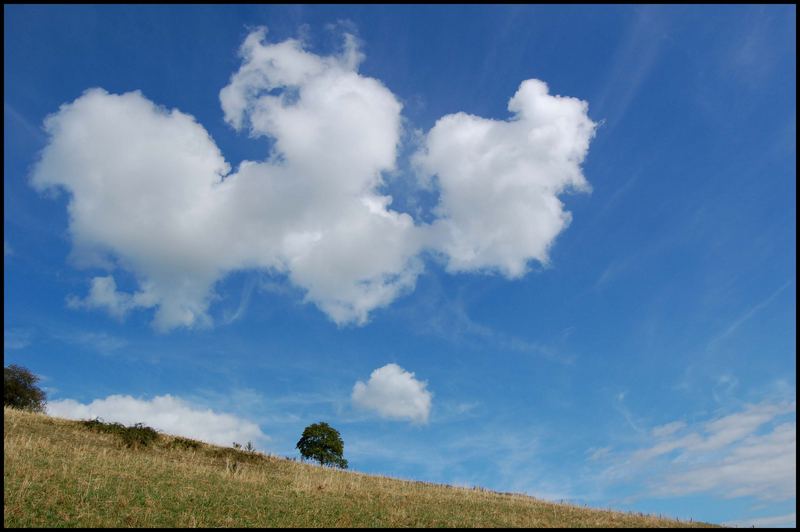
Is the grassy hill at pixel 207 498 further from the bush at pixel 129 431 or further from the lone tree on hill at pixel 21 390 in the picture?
the lone tree on hill at pixel 21 390

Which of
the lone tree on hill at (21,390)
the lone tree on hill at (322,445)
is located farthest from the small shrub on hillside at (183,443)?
the lone tree on hill at (21,390)

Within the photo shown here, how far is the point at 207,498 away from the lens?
2488cm

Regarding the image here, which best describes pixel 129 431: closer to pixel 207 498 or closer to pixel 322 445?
pixel 207 498

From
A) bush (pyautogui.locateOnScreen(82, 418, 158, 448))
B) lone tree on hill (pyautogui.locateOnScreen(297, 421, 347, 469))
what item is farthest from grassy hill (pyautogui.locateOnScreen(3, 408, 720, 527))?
lone tree on hill (pyautogui.locateOnScreen(297, 421, 347, 469))

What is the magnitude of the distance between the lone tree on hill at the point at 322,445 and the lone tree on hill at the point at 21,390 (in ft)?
120

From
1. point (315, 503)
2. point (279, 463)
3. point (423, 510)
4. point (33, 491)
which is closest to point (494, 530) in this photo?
point (423, 510)

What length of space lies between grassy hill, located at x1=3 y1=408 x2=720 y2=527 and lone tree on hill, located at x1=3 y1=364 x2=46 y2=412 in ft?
151

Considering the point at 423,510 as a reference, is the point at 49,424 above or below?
above

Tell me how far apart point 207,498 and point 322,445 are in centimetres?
5056

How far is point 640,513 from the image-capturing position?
28.7m

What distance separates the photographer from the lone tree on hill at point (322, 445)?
73.1 m

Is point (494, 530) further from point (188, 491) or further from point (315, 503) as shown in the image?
point (188, 491)

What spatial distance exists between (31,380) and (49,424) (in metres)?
46.9

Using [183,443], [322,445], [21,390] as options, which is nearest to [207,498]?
[183,443]
